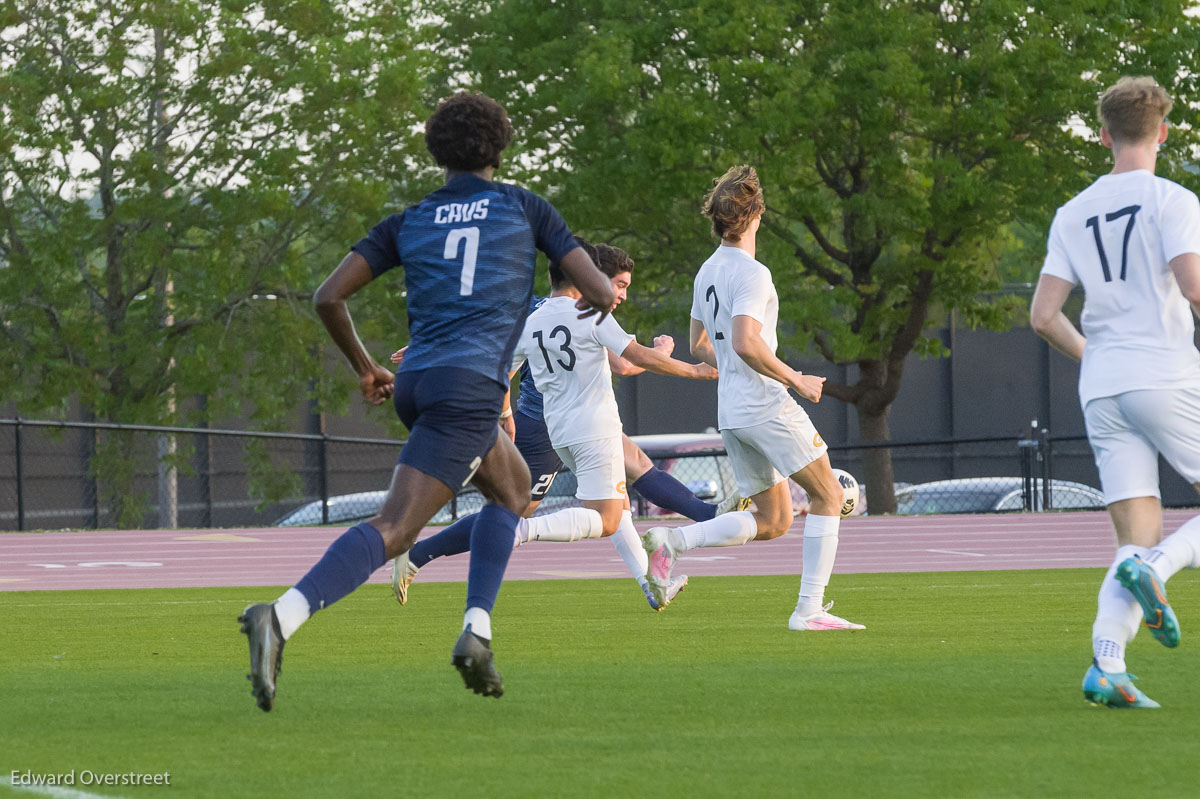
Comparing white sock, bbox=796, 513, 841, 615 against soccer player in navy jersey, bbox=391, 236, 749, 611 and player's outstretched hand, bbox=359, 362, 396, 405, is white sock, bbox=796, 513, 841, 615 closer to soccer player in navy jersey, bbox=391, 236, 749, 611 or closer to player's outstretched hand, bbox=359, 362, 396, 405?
soccer player in navy jersey, bbox=391, 236, 749, 611

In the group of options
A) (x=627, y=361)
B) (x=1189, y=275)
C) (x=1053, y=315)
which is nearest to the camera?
(x=1189, y=275)

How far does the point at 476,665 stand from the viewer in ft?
16.6

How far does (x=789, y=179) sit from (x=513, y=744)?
75.9 ft

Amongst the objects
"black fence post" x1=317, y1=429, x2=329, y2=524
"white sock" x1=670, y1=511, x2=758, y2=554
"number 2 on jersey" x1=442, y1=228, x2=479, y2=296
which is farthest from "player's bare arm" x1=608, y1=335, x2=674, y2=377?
"black fence post" x1=317, y1=429, x2=329, y2=524

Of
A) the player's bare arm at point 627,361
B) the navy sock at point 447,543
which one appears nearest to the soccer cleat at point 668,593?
the navy sock at point 447,543

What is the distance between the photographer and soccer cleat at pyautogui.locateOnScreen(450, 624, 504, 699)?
5051 mm

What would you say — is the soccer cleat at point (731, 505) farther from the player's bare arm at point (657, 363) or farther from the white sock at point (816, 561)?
the white sock at point (816, 561)

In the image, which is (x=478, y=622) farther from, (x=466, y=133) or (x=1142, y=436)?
(x=1142, y=436)

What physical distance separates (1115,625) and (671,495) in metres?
5.54

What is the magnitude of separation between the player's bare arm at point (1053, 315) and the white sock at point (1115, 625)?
0.69 meters

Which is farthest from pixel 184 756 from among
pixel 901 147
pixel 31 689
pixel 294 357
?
pixel 901 147

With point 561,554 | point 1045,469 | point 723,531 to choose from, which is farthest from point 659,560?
point 1045,469

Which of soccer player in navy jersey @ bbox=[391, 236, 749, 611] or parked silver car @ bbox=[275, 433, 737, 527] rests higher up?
soccer player in navy jersey @ bbox=[391, 236, 749, 611]

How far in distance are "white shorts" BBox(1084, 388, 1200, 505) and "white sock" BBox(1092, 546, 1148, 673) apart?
0.22 m
